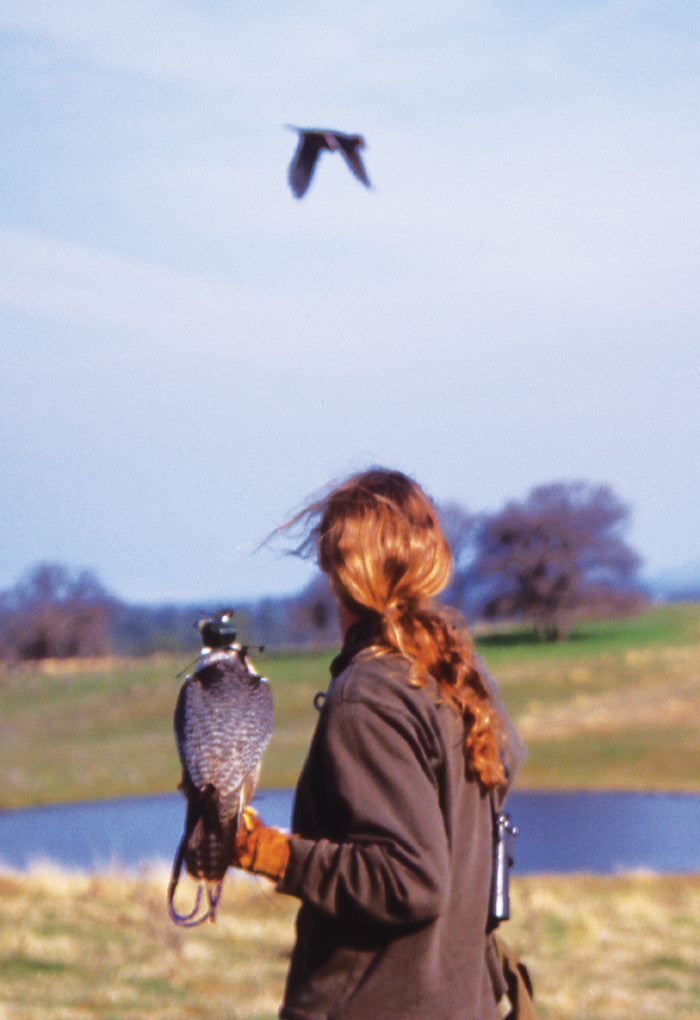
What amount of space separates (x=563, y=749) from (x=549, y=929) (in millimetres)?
24272

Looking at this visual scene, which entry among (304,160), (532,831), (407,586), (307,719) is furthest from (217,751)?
(307,719)

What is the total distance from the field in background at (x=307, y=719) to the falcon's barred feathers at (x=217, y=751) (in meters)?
29.8

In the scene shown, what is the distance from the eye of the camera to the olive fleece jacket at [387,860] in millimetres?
2537

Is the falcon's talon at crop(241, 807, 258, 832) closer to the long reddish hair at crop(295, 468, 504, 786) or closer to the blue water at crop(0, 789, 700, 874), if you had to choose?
the long reddish hair at crop(295, 468, 504, 786)

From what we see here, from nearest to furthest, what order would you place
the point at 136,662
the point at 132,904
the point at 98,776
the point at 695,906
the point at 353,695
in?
1. the point at 353,695
2. the point at 132,904
3. the point at 695,906
4. the point at 98,776
5. the point at 136,662

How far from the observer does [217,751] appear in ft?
9.14

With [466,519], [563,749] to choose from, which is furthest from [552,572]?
[466,519]

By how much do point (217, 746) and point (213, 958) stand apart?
21.4 feet

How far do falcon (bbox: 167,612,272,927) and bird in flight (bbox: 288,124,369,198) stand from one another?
4.44 ft

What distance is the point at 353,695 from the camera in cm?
259

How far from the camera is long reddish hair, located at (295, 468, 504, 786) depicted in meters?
2.71

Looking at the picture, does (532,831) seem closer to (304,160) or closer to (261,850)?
(304,160)

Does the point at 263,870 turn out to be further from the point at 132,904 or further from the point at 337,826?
the point at 132,904

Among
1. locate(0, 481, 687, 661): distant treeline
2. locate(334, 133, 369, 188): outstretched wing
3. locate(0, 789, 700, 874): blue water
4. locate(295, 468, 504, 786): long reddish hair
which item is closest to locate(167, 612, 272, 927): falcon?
locate(295, 468, 504, 786): long reddish hair
